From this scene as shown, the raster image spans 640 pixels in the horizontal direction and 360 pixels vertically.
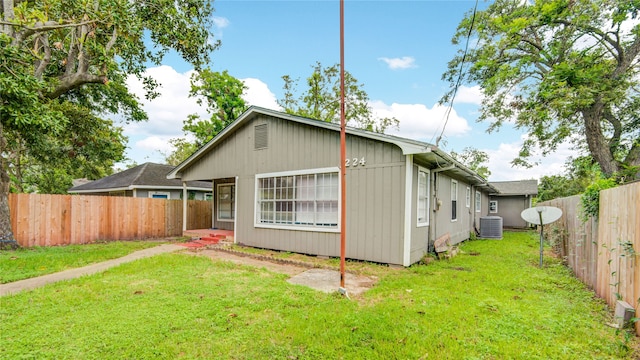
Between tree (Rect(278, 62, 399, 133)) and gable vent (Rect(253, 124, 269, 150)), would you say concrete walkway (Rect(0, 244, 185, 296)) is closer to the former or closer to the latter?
gable vent (Rect(253, 124, 269, 150))

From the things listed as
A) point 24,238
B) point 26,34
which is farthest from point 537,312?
point 26,34

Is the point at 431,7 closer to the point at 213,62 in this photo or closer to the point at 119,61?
the point at 213,62

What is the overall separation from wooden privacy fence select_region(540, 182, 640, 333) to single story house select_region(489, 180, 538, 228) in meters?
15.3

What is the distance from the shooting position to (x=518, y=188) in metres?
20.2

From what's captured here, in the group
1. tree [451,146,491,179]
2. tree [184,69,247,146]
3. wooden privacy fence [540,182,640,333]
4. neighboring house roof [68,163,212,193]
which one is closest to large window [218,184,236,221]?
neighboring house roof [68,163,212,193]

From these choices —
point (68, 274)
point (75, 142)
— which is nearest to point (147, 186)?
point (75, 142)

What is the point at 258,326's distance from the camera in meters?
3.46

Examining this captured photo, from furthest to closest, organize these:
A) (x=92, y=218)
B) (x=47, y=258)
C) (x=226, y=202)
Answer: (x=226, y=202) < (x=92, y=218) < (x=47, y=258)

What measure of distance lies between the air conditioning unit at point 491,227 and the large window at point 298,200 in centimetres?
950

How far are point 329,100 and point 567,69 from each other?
14682 mm

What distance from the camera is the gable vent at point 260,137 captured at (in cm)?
881

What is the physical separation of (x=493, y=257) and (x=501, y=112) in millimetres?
9782

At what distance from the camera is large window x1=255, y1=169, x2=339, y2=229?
7.42m

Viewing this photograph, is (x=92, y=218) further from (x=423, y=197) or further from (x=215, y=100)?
(x=215, y=100)
